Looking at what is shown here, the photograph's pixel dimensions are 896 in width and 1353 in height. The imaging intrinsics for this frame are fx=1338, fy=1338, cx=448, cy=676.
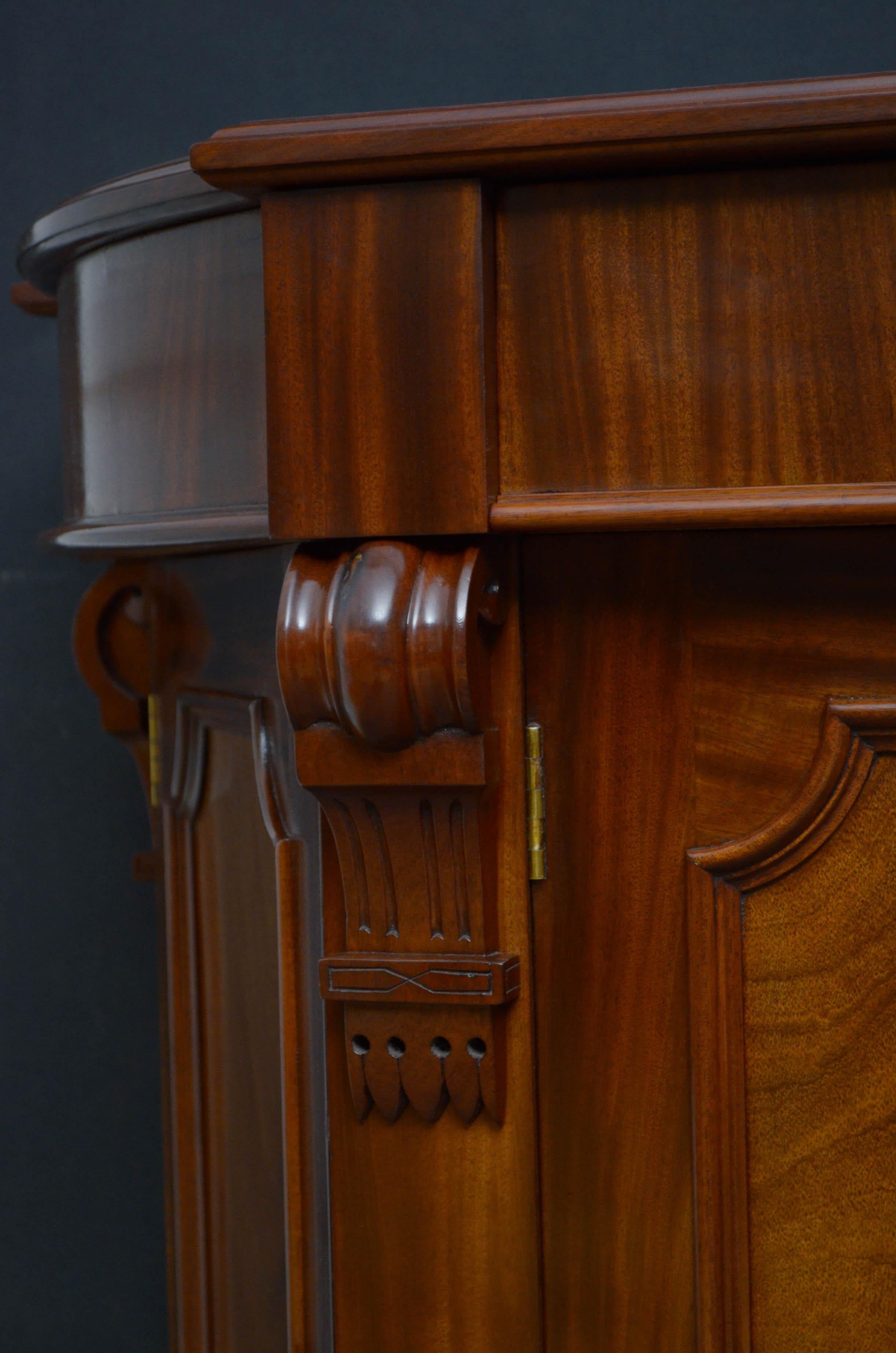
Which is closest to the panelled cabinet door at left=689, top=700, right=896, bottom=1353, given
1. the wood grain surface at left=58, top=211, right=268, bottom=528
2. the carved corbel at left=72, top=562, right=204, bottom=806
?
the wood grain surface at left=58, top=211, right=268, bottom=528

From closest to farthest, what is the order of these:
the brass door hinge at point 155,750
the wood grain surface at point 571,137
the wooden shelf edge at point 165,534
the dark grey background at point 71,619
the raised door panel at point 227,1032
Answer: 1. the wood grain surface at point 571,137
2. the wooden shelf edge at point 165,534
3. the raised door panel at point 227,1032
4. the brass door hinge at point 155,750
5. the dark grey background at point 71,619

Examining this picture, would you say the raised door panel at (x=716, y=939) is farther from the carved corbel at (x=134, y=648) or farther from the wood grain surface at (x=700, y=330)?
the carved corbel at (x=134, y=648)

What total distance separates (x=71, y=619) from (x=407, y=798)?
967mm

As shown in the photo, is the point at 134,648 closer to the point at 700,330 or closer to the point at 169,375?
the point at 169,375

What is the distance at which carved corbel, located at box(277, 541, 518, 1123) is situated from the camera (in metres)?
0.59

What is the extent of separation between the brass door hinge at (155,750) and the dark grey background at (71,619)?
0.53 metres

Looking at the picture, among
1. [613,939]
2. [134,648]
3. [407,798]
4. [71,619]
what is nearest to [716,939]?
[613,939]

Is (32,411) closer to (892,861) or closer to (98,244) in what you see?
(98,244)

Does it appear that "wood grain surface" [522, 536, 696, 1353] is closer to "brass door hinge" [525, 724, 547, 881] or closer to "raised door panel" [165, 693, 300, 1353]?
"brass door hinge" [525, 724, 547, 881]

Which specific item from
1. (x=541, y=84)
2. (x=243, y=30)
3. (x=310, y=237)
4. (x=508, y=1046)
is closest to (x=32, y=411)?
(x=243, y=30)

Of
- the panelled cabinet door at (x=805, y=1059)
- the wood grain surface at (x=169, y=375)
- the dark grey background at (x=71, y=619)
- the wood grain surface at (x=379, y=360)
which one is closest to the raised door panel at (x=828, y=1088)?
the panelled cabinet door at (x=805, y=1059)

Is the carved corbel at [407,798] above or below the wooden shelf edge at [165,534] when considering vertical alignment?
below

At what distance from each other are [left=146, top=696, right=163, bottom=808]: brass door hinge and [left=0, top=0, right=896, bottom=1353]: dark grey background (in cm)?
53

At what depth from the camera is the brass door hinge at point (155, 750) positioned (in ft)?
3.13
